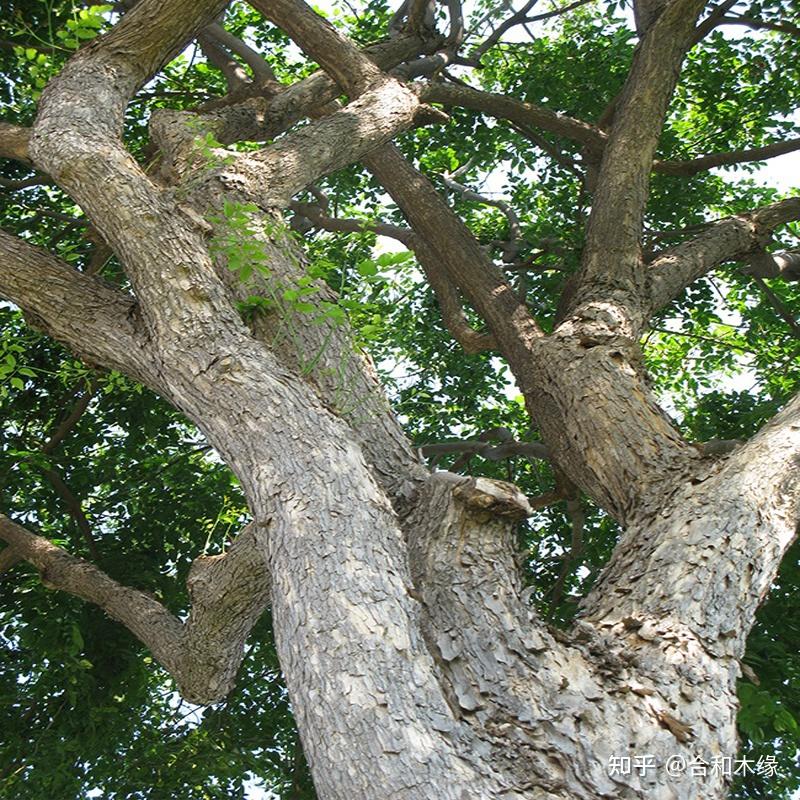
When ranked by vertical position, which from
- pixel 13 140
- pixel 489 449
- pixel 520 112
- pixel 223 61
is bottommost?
pixel 489 449

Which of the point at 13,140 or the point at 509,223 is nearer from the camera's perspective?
the point at 13,140

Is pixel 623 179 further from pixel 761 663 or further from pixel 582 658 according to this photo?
pixel 582 658

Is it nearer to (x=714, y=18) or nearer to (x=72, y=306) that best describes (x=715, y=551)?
(x=72, y=306)

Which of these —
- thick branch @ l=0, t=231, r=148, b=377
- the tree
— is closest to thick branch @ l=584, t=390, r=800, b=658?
the tree

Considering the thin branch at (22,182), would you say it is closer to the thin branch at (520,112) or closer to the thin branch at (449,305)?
the thin branch at (449,305)

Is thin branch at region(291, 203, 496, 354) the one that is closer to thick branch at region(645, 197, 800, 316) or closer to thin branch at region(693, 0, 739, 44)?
thick branch at region(645, 197, 800, 316)

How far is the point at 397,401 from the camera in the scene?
25.7 feet

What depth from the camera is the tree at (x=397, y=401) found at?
2.31 meters

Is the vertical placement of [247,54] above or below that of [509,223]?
above

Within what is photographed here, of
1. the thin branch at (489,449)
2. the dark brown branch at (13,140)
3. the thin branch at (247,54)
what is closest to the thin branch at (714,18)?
the thin branch at (247,54)

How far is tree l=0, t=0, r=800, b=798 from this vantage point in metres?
2.31

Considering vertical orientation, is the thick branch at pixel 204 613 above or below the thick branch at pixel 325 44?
below

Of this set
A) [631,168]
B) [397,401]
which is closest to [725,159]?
[631,168]

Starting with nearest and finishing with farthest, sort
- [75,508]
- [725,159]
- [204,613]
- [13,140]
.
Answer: [204,613] → [13,140] → [75,508] → [725,159]
